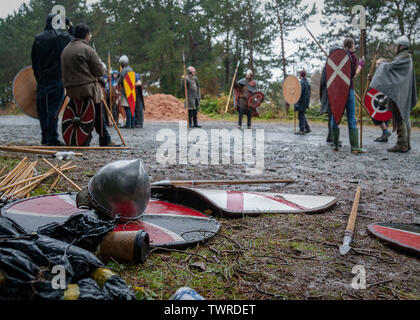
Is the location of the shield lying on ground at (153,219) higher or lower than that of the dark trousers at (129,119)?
lower

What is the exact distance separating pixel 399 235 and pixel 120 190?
171 centimetres

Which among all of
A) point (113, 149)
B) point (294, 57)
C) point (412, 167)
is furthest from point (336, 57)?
point (294, 57)

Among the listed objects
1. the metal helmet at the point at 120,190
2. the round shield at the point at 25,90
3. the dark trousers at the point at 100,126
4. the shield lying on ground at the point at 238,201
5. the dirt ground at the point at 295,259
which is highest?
the round shield at the point at 25,90

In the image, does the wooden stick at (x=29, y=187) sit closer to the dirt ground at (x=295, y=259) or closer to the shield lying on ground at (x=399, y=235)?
the dirt ground at (x=295, y=259)

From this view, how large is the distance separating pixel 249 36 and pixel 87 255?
1094 inches

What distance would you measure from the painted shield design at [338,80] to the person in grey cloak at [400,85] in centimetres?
81

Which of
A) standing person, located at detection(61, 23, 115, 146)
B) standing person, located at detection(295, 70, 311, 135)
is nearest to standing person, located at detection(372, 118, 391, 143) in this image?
standing person, located at detection(295, 70, 311, 135)

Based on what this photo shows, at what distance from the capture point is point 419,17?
2036 centimetres

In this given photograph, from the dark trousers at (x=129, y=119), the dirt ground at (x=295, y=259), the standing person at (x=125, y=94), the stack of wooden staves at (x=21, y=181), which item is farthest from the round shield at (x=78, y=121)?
the dark trousers at (x=129, y=119)

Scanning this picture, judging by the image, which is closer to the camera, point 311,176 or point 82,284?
point 82,284

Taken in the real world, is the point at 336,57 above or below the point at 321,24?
below

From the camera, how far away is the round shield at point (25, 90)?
6684mm
